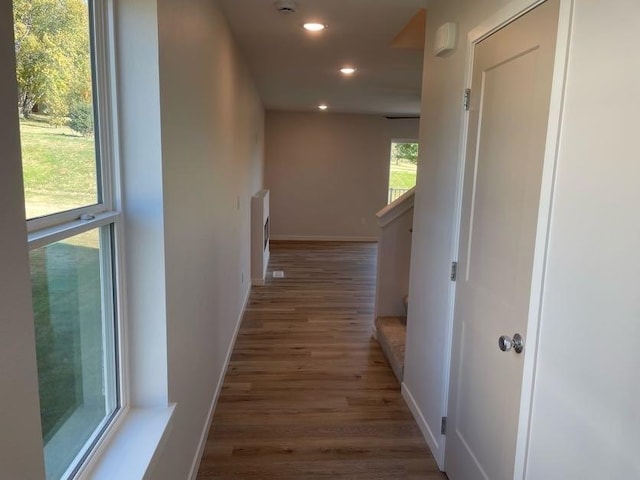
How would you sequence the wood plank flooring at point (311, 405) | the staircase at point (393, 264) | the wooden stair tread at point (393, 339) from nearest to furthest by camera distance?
the wood plank flooring at point (311, 405) → the wooden stair tread at point (393, 339) → the staircase at point (393, 264)

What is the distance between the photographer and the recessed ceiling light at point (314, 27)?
2.82 m

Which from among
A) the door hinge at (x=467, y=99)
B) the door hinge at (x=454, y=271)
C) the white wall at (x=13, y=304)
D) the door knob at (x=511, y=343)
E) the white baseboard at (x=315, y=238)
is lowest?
the white baseboard at (x=315, y=238)

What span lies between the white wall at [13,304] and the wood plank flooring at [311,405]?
5.18 feet

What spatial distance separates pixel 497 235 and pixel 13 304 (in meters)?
1.52

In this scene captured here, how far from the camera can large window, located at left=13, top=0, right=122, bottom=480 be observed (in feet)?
3.15

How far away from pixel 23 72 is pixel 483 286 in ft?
5.42

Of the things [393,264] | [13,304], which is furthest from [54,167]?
[393,264]

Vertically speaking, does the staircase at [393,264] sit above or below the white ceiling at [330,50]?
below

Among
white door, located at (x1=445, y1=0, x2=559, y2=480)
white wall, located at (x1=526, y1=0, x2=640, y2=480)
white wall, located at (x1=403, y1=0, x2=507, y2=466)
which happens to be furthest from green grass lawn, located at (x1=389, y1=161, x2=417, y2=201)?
white wall, located at (x1=526, y1=0, x2=640, y2=480)

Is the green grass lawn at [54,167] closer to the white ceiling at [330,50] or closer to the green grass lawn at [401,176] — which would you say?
the white ceiling at [330,50]

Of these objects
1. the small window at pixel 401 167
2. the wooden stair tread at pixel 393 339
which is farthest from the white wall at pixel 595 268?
the small window at pixel 401 167

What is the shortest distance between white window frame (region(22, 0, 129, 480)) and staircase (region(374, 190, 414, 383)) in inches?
95.3

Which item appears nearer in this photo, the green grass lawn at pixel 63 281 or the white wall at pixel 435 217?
the green grass lawn at pixel 63 281

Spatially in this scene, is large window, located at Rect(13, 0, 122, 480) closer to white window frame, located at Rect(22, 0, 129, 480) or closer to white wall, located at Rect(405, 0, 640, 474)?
white window frame, located at Rect(22, 0, 129, 480)
